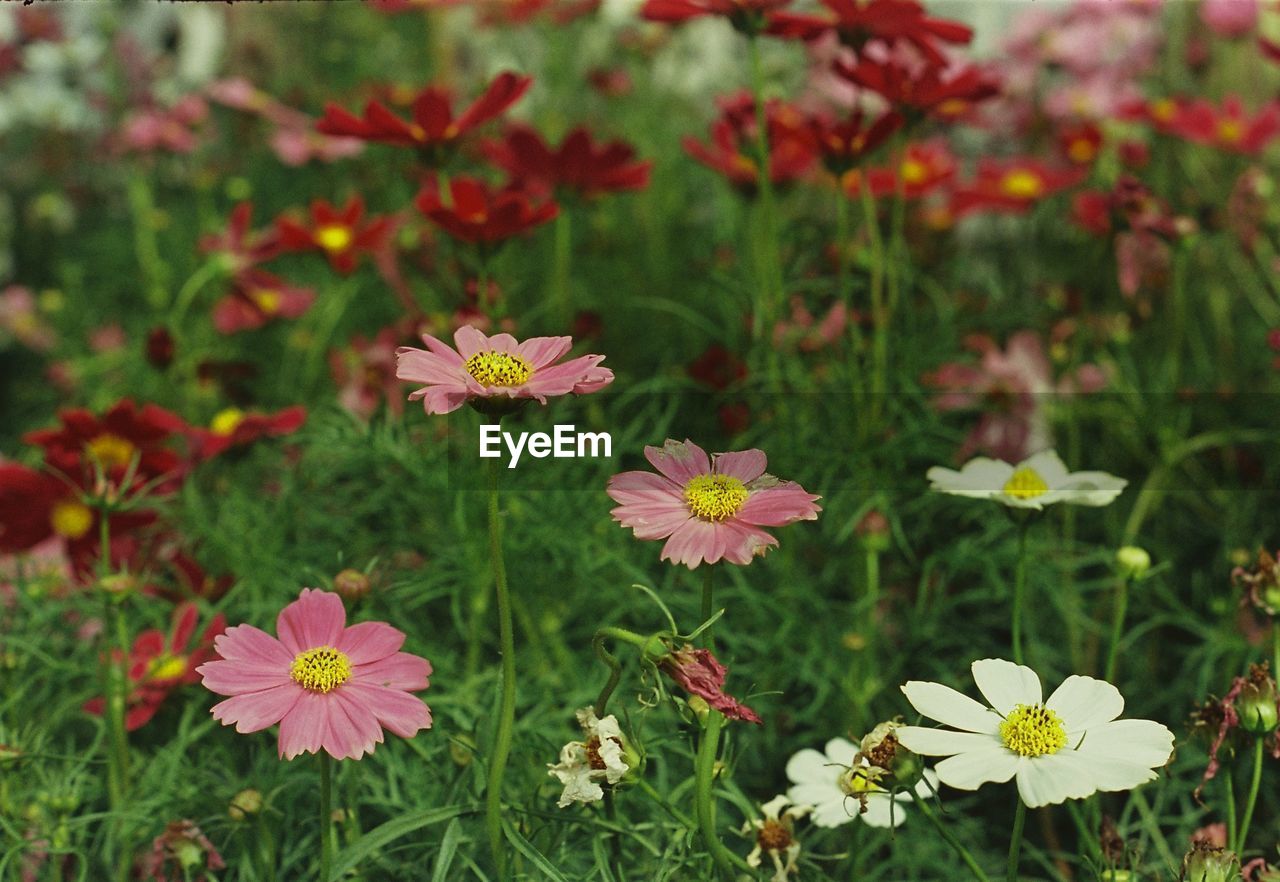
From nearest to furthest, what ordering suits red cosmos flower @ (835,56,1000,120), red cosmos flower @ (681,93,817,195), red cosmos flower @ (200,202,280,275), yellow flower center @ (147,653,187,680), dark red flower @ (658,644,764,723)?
dark red flower @ (658,644,764,723) → yellow flower center @ (147,653,187,680) → red cosmos flower @ (835,56,1000,120) → red cosmos flower @ (681,93,817,195) → red cosmos flower @ (200,202,280,275)

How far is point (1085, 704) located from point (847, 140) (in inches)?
20.8

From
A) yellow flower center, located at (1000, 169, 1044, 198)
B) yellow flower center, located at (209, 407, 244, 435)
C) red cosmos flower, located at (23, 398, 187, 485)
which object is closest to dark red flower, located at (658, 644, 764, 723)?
red cosmos flower, located at (23, 398, 187, 485)

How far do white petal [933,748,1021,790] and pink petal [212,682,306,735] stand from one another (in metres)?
0.29

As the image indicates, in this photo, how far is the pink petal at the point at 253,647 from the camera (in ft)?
2.02

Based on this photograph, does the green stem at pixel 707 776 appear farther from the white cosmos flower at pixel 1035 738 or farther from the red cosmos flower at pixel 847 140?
the red cosmos flower at pixel 847 140

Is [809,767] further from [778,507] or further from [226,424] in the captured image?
[226,424]

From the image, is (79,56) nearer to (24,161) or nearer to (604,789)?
(24,161)

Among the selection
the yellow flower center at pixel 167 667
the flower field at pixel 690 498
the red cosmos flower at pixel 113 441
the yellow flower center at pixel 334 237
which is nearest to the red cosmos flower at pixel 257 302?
the flower field at pixel 690 498

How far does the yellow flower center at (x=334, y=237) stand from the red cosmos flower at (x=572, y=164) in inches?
9.3

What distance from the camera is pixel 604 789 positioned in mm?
626

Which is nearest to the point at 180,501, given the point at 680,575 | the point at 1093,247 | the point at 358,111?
the point at 680,575

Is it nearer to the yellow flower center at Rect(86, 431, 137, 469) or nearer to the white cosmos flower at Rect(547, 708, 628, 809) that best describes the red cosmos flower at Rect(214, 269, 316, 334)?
the yellow flower center at Rect(86, 431, 137, 469)

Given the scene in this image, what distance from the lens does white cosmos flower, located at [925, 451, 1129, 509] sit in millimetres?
732

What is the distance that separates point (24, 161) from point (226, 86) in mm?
1010
